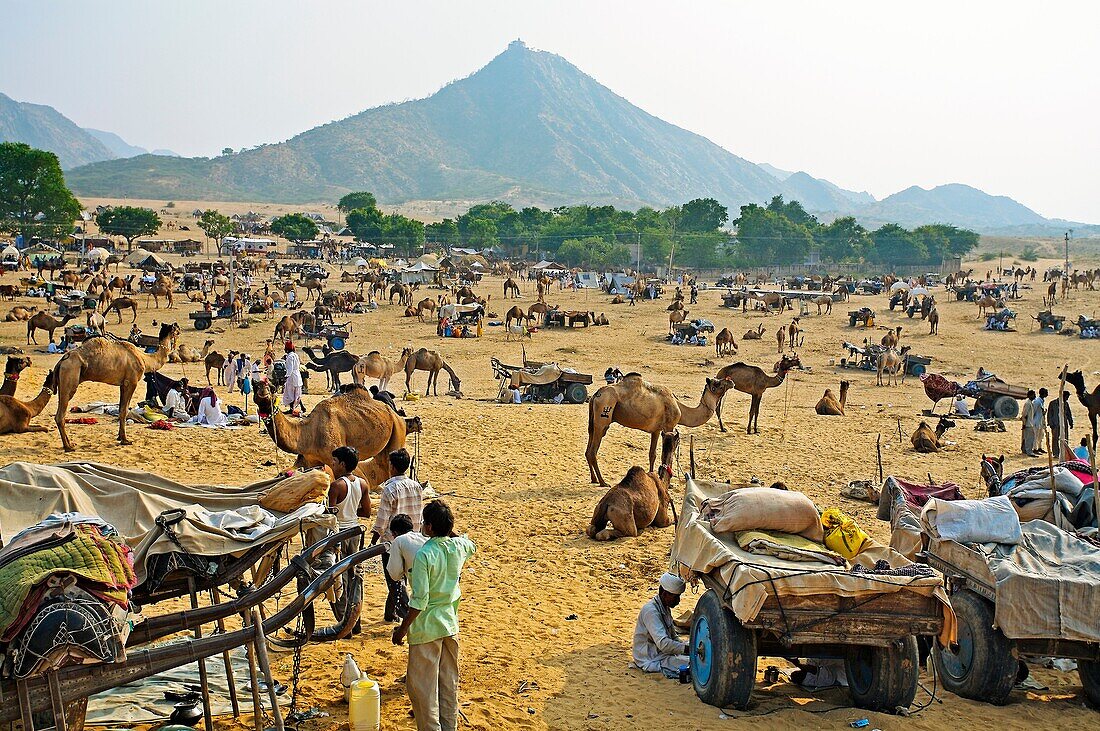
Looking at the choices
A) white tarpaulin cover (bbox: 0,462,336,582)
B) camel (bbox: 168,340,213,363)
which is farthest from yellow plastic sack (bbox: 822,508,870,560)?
camel (bbox: 168,340,213,363)

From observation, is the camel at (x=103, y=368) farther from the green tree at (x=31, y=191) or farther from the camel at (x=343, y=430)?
the green tree at (x=31, y=191)

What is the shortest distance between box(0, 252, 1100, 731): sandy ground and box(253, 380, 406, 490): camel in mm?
1437

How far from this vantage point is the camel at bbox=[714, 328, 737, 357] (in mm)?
39344

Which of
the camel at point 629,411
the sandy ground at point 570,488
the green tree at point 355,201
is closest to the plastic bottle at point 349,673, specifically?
the sandy ground at point 570,488

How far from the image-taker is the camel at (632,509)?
13.0 meters

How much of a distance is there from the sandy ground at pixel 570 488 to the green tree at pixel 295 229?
61222mm

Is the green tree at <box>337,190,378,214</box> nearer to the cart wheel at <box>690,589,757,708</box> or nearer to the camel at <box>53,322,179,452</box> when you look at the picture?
the camel at <box>53,322,179,452</box>

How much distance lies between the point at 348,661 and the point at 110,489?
91.2 inches

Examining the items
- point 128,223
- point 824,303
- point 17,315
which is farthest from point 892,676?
point 128,223

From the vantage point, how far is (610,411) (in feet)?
55.1

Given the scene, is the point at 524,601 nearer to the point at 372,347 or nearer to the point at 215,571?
the point at 215,571

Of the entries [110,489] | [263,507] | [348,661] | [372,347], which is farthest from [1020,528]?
[372,347]

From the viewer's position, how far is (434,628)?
6785 mm

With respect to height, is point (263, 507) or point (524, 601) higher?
point (263, 507)
